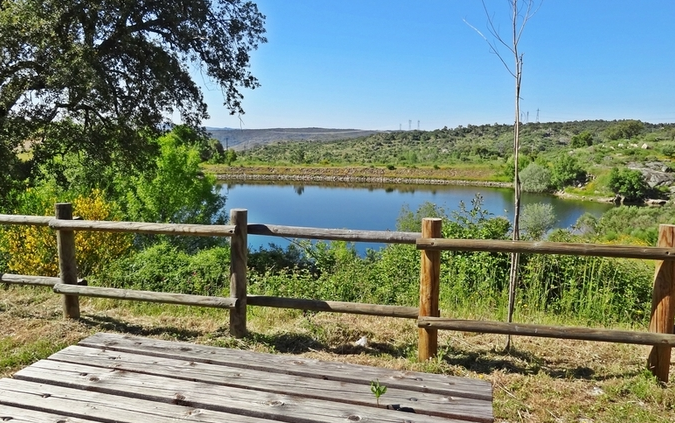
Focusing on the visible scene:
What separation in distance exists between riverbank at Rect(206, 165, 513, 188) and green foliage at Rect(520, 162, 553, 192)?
801 cm

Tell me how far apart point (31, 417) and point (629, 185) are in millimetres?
44783

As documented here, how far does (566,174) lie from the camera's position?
159 ft

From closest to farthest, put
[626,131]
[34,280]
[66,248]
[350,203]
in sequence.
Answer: [66,248] → [34,280] → [350,203] → [626,131]

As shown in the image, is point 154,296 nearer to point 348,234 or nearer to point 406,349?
point 348,234

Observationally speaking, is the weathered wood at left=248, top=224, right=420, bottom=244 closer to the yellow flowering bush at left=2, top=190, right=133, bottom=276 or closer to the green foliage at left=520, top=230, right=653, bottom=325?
the green foliage at left=520, top=230, right=653, bottom=325

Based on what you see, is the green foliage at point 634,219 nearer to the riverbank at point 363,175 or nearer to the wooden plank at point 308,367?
the wooden plank at point 308,367

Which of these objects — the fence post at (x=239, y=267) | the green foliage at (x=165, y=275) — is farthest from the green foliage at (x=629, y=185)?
the fence post at (x=239, y=267)

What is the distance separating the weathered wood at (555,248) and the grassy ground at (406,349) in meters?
1.02

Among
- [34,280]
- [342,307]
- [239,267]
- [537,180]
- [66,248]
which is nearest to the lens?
[342,307]

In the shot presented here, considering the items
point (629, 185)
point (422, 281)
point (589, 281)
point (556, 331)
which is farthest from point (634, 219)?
point (422, 281)

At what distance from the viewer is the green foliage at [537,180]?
47875mm

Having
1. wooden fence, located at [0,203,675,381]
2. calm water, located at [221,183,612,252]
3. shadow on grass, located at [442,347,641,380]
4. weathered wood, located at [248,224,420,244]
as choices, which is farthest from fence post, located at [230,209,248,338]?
calm water, located at [221,183,612,252]

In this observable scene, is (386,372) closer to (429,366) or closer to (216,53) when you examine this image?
(429,366)

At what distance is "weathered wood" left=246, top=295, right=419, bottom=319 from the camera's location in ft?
13.7
